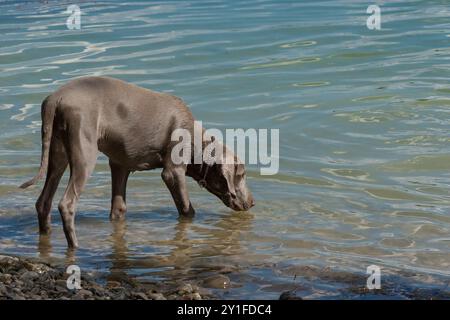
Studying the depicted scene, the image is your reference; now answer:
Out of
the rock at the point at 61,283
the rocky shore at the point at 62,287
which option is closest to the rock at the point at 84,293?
the rocky shore at the point at 62,287

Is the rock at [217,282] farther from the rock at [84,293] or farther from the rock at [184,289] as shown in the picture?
the rock at [84,293]

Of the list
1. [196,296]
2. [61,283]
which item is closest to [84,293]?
[61,283]

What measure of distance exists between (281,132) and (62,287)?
6.58 m

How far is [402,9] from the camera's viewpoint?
22031 millimetres

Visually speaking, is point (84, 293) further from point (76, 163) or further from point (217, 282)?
point (76, 163)

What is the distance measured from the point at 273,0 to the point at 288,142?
443 inches

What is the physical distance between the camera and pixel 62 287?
7.22 m

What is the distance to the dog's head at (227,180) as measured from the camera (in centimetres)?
1016

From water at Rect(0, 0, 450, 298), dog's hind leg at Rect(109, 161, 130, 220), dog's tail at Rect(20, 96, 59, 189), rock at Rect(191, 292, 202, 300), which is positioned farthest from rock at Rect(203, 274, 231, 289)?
dog's hind leg at Rect(109, 161, 130, 220)

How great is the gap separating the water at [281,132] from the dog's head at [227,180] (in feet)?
0.48

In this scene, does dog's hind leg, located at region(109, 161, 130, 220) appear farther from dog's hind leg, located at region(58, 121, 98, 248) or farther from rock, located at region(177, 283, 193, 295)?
rock, located at region(177, 283, 193, 295)

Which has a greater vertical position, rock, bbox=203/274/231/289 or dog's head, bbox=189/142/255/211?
dog's head, bbox=189/142/255/211

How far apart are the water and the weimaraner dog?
268 millimetres

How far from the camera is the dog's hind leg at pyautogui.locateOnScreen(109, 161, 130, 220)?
9961mm
